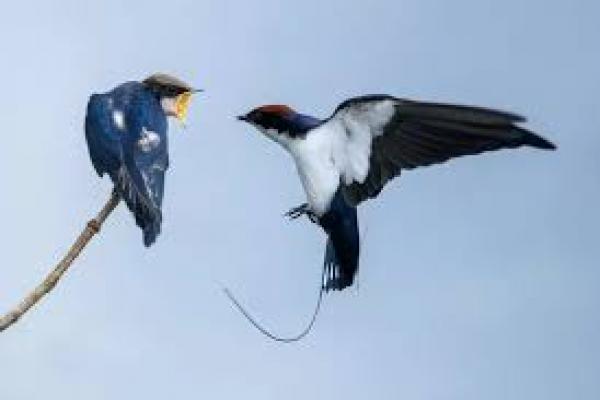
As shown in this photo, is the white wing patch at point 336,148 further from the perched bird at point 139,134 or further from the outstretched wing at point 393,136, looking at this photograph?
the perched bird at point 139,134

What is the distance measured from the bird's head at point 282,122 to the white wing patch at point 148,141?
1064mm

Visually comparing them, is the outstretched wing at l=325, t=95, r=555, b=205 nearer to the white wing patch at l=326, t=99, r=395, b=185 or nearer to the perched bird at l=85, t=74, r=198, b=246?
the white wing patch at l=326, t=99, r=395, b=185

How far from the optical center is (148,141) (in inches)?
247

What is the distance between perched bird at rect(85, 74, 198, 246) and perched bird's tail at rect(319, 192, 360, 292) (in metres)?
1.38

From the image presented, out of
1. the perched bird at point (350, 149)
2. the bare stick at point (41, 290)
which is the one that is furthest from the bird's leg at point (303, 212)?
the bare stick at point (41, 290)

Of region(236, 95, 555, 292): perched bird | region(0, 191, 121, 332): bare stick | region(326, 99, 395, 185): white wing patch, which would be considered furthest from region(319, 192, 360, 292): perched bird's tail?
region(0, 191, 121, 332): bare stick

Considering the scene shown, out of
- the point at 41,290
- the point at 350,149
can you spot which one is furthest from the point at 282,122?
the point at 41,290

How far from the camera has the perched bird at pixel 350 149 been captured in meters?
6.98

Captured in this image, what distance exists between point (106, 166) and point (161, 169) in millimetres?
435

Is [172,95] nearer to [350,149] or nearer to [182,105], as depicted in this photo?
[182,105]

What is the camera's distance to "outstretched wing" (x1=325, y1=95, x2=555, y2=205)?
6.73 meters

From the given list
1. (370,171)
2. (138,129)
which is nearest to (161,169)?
(138,129)

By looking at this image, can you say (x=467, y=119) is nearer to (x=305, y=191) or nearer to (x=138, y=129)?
(x=305, y=191)

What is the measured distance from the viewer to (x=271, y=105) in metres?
7.05
